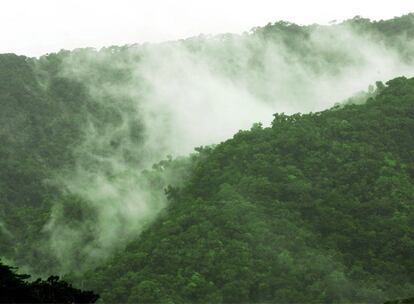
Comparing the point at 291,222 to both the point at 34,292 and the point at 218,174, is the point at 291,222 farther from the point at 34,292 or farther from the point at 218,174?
the point at 34,292

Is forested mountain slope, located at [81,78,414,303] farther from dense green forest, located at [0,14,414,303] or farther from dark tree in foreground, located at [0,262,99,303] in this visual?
dark tree in foreground, located at [0,262,99,303]

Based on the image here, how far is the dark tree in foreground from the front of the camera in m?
15.6

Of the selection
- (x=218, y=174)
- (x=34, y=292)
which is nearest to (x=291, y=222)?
(x=218, y=174)

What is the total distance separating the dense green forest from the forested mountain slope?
0.09 m

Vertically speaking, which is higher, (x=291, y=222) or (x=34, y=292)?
(x=291, y=222)

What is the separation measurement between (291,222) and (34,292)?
26340 mm

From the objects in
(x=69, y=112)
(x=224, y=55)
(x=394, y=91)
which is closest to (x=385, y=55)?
(x=224, y=55)

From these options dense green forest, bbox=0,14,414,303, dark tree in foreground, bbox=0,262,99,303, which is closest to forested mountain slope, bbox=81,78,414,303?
dense green forest, bbox=0,14,414,303

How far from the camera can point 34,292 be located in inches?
623

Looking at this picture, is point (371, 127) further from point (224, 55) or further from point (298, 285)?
point (224, 55)

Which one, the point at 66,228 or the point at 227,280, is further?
the point at 66,228

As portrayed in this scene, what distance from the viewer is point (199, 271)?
38.0 metres

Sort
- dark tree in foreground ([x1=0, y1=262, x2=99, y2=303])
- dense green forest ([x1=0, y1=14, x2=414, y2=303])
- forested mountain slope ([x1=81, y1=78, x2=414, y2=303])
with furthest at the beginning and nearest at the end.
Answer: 1. dense green forest ([x1=0, y1=14, x2=414, y2=303])
2. forested mountain slope ([x1=81, y1=78, x2=414, y2=303])
3. dark tree in foreground ([x1=0, y1=262, x2=99, y2=303])

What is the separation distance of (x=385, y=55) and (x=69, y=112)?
32.7m
